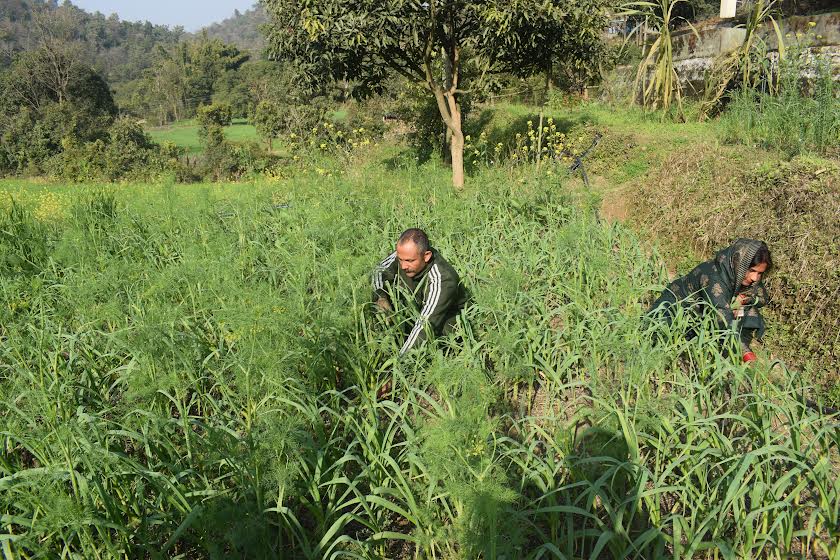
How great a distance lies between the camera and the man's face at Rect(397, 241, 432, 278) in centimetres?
352

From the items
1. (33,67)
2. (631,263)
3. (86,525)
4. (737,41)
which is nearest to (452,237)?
(631,263)

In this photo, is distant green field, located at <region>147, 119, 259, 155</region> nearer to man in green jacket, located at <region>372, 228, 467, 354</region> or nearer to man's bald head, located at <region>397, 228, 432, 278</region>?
man in green jacket, located at <region>372, 228, 467, 354</region>

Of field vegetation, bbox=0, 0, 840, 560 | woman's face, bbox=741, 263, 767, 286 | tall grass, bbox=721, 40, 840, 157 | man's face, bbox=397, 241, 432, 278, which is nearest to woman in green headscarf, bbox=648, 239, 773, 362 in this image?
woman's face, bbox=741, 263, 767, 286

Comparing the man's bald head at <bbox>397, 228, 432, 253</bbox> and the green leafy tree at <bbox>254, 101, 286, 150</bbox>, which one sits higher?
the green leafy tree at <bbox>254, 101, 286, 150</bbox>

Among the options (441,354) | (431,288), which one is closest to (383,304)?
(431,288)

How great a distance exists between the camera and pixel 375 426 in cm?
252

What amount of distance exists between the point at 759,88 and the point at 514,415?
9.35 meters

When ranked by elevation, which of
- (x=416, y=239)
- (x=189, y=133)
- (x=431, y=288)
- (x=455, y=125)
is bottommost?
(x=431, y=288)

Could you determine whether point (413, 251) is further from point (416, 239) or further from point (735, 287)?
point (735, 287)

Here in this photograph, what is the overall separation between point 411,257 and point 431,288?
242mm

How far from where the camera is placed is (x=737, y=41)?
11336 millimetres

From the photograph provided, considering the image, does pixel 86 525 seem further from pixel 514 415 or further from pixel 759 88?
pixel 759 88

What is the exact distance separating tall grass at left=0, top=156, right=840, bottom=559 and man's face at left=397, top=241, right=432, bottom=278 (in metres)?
0.29

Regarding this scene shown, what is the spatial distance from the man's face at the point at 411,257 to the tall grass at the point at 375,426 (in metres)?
0.29
